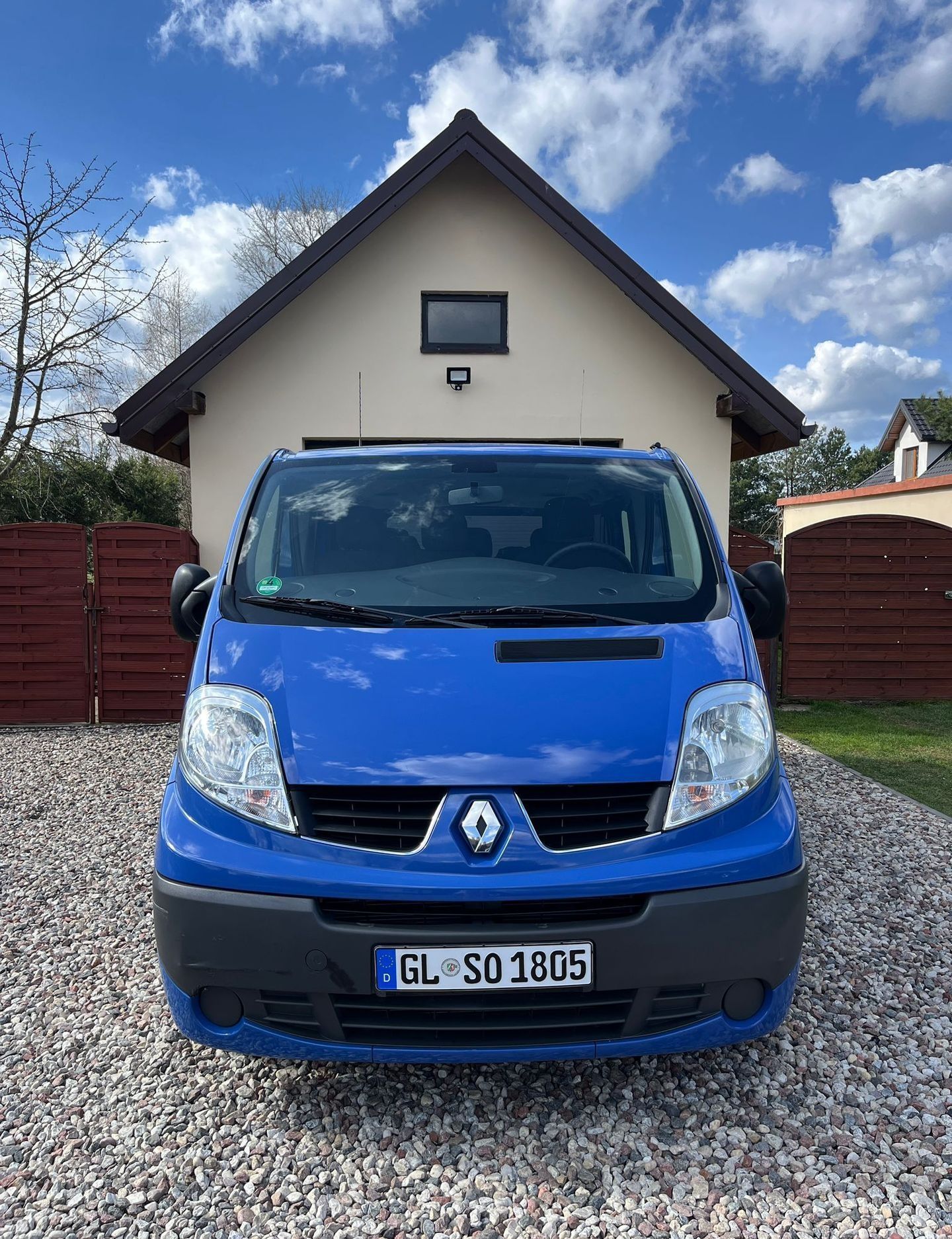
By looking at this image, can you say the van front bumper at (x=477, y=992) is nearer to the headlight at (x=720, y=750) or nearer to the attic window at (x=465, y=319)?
the headlight at (x=720, y=750)

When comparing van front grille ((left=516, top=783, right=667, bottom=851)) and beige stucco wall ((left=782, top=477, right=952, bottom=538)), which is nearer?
van front grille ((left=516, top=783, right=667, bottom=851))

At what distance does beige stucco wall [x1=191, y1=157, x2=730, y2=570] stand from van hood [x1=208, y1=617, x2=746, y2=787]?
21.6 feet

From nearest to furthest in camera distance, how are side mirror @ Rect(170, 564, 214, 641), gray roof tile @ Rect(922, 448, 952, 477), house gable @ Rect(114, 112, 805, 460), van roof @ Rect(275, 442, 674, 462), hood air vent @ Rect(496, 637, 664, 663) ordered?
1. hood air vent @ Rect(496, 637, 664, 663)
2. side mirror @ Rect(170, 564, 214, 641)
3. van roof @ Rect(275, 442, 674, 462)
4. house gable @ Rect(114, 112, 805, 460)
5. gray roof tile @ Rect(922, 448, 952, 477)

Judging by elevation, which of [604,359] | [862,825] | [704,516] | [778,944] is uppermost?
[604,359]

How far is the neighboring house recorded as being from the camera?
17719 mm

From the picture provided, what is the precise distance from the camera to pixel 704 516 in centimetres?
301

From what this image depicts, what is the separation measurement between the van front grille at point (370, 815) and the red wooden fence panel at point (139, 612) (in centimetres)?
669

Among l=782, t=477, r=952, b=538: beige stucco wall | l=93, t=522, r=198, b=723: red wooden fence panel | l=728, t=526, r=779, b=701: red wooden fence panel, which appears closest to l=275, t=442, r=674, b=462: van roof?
l=93, t=522, r=198, b=723: red wooden fence panel

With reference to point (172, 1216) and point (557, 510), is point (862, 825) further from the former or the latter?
point (172, 1216)

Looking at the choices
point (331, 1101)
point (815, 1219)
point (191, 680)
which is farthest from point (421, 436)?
point (815, 1219)

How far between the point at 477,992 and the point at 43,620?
7.91 meters

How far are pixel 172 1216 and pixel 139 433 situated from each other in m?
8.02

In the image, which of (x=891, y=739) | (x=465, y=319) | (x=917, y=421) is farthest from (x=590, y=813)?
(x=917, y=421)

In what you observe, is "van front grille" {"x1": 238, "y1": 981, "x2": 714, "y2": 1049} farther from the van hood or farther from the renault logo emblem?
the van hood
